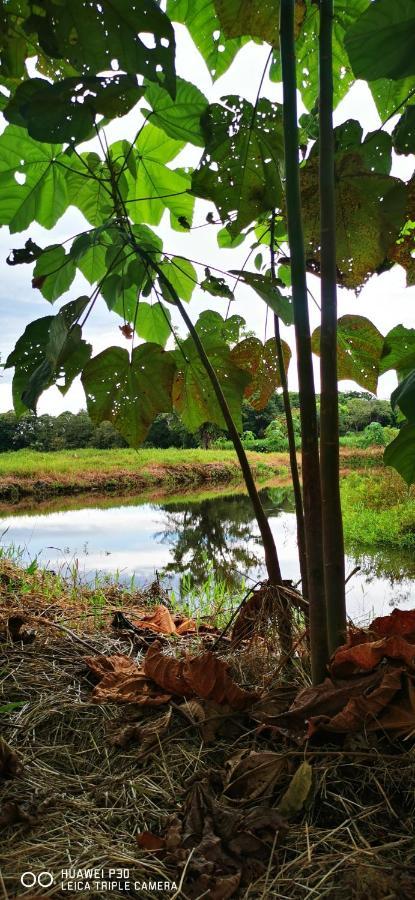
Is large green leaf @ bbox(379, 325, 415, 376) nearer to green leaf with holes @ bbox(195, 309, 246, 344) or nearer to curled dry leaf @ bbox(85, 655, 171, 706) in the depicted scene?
green leaf with holes @ bbox(195, 309, 246, 344)

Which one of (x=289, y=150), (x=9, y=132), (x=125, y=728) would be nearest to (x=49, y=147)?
(x=9, y=132)

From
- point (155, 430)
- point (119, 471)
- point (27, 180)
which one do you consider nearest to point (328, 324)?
point (27, 180)

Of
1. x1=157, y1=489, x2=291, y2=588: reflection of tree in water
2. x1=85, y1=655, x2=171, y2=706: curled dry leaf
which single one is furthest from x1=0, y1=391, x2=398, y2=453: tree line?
x1=85, y1=655, x2=171, y2=706: curled dry leaf

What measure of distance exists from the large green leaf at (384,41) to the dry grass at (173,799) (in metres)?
0.77

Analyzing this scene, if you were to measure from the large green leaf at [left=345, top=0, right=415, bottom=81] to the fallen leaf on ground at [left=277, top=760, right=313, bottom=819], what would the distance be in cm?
77

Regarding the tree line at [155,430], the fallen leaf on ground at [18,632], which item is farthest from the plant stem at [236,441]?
the tree line at [155,430]

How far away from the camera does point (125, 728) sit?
792mm

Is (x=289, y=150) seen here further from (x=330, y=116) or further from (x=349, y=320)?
(x=349, y=320)

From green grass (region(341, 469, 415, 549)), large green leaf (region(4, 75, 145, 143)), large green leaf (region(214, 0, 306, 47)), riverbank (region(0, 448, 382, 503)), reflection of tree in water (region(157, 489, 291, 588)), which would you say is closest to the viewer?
large green leaf (region(4, 75, 145, 143))

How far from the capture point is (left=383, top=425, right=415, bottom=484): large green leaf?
69 centimetres

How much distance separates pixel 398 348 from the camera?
844 mm

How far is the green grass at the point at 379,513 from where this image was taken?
5.13 m

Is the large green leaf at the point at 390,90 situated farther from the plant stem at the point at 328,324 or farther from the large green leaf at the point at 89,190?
the large green leaf at the point at 89,190

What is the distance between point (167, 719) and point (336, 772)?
10.8 inches
